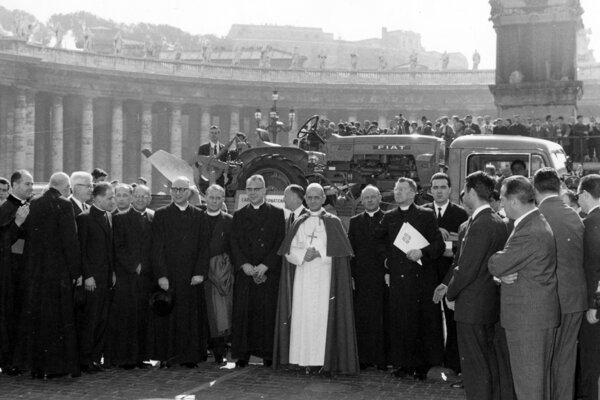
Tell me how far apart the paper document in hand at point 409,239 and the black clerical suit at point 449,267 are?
1.74 ft

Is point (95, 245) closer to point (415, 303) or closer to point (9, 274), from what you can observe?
point (9, 274)

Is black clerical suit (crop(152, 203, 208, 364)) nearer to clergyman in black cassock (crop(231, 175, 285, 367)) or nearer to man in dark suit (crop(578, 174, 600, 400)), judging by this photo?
clergyman in black cassock (crop(231, 175, 285, 367))

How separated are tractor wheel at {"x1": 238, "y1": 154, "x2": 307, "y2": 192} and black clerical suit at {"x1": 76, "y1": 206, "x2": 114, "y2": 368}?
965 cm

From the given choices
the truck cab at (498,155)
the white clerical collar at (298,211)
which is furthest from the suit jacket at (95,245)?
the truck cab at (498,155)

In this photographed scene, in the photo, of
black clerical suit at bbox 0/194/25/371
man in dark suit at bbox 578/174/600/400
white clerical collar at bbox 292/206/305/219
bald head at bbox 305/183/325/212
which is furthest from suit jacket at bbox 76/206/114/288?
man in dark suit at bbox 578/174/600/400

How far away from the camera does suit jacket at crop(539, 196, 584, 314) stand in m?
7.87

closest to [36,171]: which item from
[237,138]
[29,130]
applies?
[29,130]

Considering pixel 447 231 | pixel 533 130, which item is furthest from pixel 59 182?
pixel 533 130

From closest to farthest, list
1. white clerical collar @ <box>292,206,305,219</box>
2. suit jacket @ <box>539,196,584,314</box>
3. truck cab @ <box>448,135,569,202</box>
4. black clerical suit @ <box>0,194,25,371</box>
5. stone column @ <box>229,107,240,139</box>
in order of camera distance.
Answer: suit jacket @ <box>539,196,584,314</box>, black clerical suit @ <box>0,194,25,371</box>, white clerical collar @ <box>292,206,305,219</box>, truck cab @ <box>448,135,569,202</box>, stone column @ <box>229,107,240,139</box>

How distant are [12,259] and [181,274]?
7.06 feet

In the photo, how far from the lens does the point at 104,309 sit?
35.7 feet

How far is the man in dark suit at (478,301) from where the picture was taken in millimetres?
8055

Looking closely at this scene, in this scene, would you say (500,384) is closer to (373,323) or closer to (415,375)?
(415,375)

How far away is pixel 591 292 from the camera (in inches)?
316
